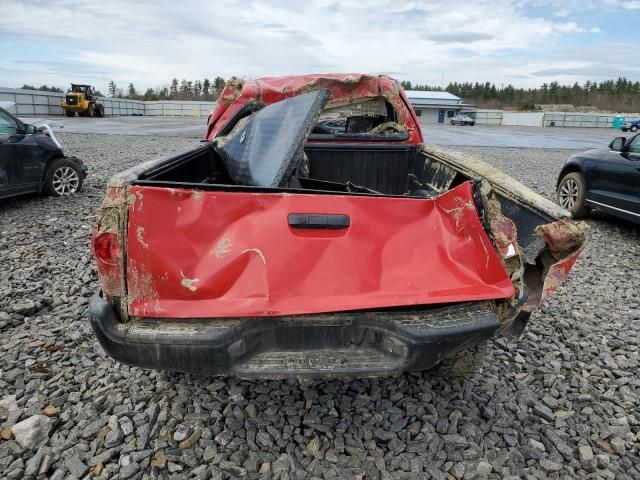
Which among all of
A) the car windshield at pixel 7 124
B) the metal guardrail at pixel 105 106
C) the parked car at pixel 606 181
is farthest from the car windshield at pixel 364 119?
the metal guardrail at pixel 105 106

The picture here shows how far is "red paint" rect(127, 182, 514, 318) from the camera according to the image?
193cm

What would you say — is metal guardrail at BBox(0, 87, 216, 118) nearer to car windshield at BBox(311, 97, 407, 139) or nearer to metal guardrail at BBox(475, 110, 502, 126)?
car windshield at BBox(311, 97, 407, 139)

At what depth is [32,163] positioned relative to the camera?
6.62 metres

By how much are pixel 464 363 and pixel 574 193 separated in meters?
5.40

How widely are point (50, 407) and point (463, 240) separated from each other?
7.90 ft

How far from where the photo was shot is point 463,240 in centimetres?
214

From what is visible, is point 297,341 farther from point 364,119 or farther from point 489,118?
point 489,118

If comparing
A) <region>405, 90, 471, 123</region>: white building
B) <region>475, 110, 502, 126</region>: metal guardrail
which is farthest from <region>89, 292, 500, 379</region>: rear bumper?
<region>475, 110, 502, 126</region>: metal guardrail

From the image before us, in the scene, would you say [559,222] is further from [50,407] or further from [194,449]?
[50,407]

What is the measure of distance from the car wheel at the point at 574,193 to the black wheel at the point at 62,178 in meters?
7.88

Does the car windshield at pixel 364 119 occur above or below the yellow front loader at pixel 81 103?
below

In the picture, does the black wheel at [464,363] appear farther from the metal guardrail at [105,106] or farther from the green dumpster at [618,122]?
the green dumpster at [618,122]

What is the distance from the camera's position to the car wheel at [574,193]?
21.6 feet

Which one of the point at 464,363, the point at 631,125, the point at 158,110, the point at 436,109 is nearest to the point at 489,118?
the point at 436,109
